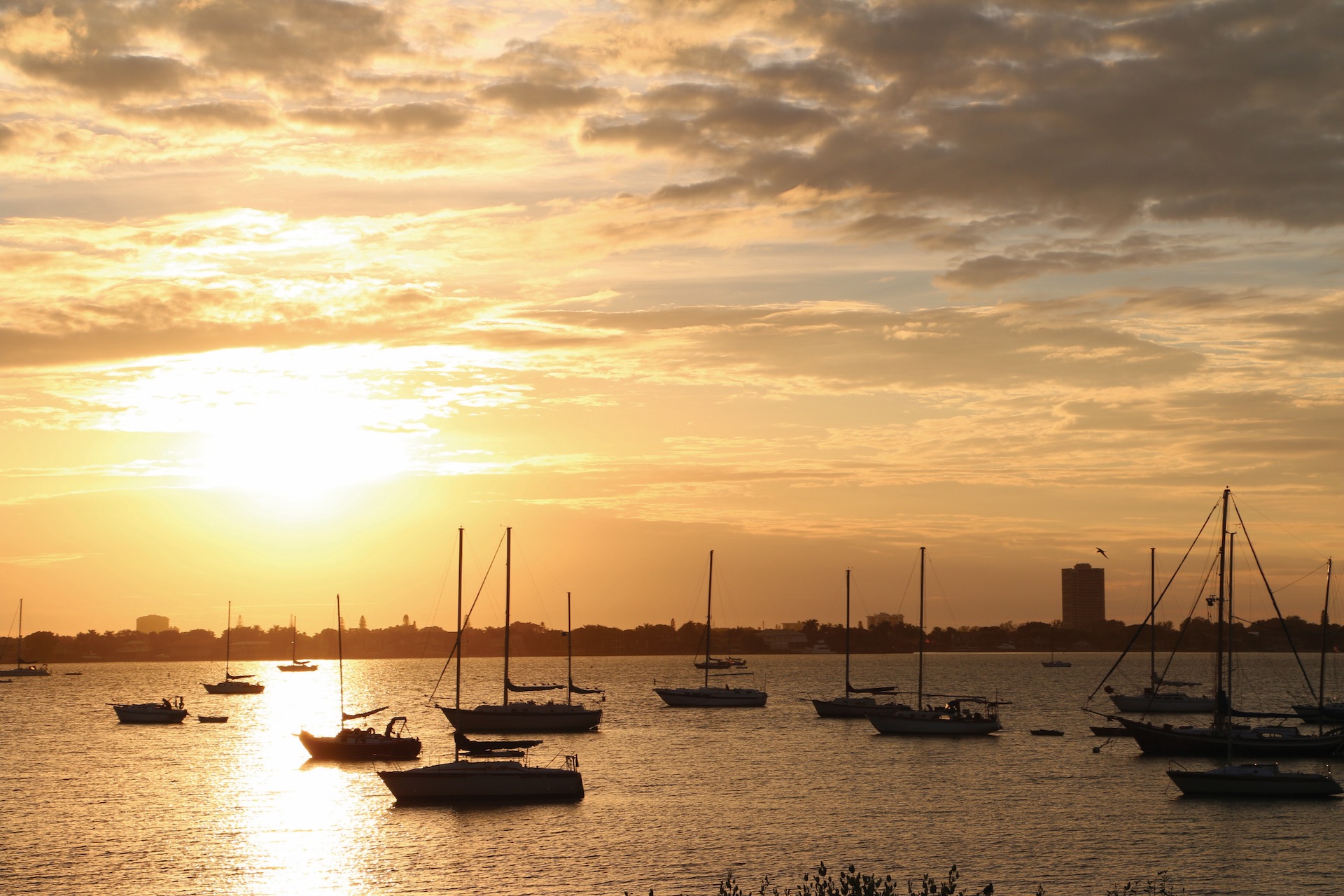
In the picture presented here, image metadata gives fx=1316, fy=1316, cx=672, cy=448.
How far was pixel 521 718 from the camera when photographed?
358ft

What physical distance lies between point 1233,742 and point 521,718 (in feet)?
178

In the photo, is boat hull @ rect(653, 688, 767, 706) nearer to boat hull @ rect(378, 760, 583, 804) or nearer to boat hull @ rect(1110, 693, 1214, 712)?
boat hull @ rect(1110, 693, 1214, 712)

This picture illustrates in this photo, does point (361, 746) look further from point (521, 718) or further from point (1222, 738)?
point (1222, 738)

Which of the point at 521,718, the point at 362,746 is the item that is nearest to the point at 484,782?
the point at 362,746

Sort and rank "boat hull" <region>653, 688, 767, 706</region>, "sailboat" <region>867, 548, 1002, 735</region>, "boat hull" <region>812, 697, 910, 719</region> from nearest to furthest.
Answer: "sailboat" <region>867, 548, 1002, 735</region> < "boat hull" <region>812, 697, 910, 719</region> < "boat hull" <region>653, 688, 767, 706</region>

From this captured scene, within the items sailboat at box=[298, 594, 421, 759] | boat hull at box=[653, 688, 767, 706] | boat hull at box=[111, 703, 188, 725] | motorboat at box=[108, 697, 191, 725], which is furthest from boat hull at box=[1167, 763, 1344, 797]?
boat hull at box=[111, 703, 188, 725]

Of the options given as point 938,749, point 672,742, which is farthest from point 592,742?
point 938,749

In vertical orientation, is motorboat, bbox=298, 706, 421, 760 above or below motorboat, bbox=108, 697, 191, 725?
above

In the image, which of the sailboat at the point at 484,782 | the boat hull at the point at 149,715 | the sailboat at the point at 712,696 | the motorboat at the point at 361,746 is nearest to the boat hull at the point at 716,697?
the sailboat at the point at 712,696

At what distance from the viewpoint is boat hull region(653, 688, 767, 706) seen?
147 m

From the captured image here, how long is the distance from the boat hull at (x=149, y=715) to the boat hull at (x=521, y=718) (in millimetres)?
46105

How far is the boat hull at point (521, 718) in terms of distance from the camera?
346ft

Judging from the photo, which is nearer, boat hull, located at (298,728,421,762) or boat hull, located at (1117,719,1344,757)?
boat hull, located at (1117,719,1344,757)

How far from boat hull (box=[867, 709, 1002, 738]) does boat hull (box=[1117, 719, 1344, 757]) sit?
59.7ft
